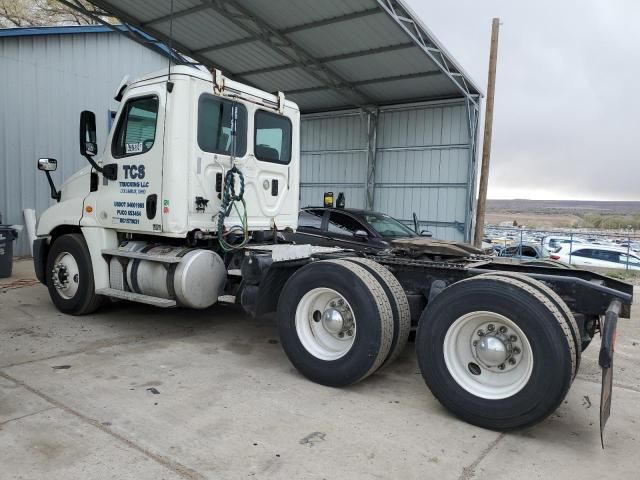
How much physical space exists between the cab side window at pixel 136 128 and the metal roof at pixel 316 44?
3.74m

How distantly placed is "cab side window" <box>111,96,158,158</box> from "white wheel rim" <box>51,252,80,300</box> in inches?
60.4

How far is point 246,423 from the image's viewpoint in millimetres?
3586

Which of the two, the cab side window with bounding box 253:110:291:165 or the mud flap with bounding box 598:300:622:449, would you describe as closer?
the mud flap with bounding box 598:300:622:449

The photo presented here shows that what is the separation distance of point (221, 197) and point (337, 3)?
17.9ft

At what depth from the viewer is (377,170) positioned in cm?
1456

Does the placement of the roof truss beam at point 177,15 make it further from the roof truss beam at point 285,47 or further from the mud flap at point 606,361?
the mud flap at point 606,361

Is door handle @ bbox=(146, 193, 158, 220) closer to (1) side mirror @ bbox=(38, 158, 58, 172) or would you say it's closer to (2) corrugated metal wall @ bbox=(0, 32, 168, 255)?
(1) side mirror @ bbox=(38, 158, 58, 172)

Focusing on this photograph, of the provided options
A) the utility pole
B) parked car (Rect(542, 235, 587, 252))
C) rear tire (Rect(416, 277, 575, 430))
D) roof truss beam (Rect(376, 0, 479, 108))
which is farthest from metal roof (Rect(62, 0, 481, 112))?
parked car (Rect(542, 235, 587, 252))

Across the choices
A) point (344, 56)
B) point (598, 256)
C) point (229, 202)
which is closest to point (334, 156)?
point (344, 56)

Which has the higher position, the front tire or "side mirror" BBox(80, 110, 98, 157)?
"side mirror" BBox(80, 110, 98, 157)

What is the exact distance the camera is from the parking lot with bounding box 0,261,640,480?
9.96ft

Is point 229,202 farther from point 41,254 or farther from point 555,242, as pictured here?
point 555,242

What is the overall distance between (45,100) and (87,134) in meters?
7.28

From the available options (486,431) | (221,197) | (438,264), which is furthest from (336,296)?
(221,197)
